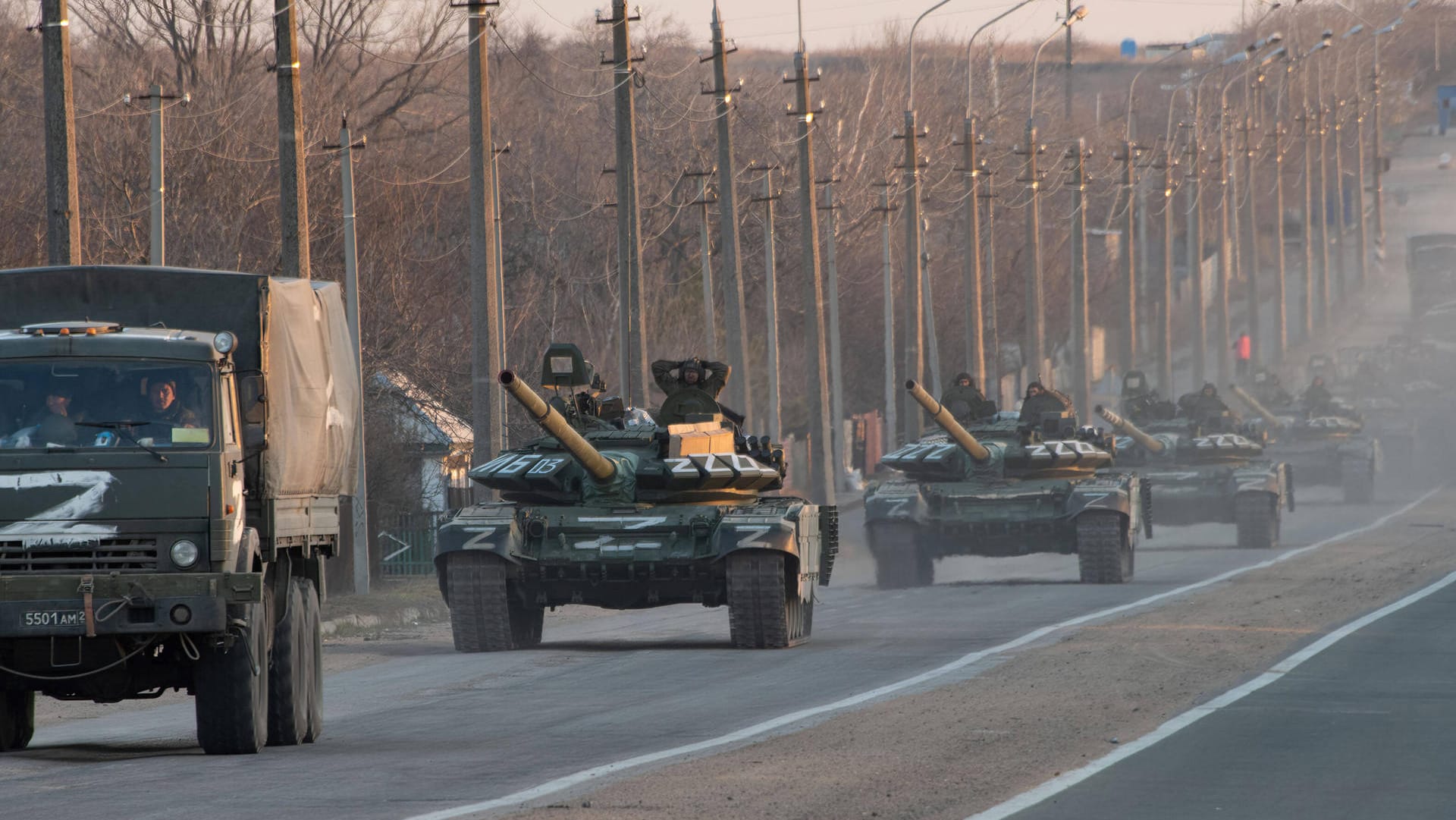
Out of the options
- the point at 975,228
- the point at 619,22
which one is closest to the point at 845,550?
the point at 619,22

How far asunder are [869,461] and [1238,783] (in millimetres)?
50795

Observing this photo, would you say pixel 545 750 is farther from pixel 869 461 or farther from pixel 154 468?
pixel 869 461

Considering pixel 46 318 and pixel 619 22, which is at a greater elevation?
pixel 619 22

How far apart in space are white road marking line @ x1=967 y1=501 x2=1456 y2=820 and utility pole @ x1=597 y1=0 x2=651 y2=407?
12.4 meters

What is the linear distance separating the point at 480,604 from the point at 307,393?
7.03 metres

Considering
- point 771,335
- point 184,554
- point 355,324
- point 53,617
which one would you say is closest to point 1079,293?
point 771,335

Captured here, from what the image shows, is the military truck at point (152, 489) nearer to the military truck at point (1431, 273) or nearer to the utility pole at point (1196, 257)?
the utility pole at point (1196, 257)

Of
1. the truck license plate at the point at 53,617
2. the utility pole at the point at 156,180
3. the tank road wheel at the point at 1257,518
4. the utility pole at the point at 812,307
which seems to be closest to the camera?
the truck license plate at the point at 53,617

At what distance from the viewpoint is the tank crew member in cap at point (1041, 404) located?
29.8 meters

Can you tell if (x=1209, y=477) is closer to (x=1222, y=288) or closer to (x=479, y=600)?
(x=479, y=600)

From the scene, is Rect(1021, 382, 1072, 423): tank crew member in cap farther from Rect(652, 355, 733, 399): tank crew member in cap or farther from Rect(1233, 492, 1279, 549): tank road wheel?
Rect(652, 355, 733, 399): tank crew member in cap

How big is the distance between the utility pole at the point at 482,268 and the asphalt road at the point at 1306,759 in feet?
39.2

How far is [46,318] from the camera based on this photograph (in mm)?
12219

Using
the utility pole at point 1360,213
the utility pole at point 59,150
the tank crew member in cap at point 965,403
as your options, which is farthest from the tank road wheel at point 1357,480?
the utility pole at point 1360,213
